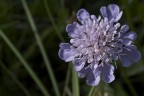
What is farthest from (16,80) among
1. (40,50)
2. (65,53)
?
(65,53)

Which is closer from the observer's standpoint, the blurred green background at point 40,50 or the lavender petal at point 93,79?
the lavender petal at point 93,79

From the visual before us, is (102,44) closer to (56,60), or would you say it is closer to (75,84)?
(75,84)

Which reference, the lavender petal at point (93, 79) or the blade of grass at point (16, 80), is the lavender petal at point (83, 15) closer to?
the lavender petal at point (93, 79)

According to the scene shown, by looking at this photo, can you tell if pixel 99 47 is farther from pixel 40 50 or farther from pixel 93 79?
pixel 40 50

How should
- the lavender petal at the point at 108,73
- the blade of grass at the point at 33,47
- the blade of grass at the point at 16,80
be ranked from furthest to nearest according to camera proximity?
the blade of grass at the point at 33,47 → the blade of grass at the point at 16,80 → the lavender petal at the point at 108,73

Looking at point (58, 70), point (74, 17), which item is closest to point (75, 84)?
point (74, 17)

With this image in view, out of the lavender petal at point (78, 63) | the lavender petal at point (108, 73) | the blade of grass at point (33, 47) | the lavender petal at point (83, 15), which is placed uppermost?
the blade of grass at point (33, 47)

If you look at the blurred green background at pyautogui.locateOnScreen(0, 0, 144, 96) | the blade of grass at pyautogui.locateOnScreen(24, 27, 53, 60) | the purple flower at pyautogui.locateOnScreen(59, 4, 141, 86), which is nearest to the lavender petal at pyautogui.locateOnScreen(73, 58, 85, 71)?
the purple flower at pyautogui.locateOnScreen(59, 4, 141, 86)

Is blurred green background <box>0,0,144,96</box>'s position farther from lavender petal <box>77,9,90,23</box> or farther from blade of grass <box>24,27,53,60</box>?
lavender petal <box>77,9,90,23</box>

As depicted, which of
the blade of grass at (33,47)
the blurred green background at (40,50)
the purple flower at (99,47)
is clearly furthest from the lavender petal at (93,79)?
the blade of grass at (33,47)
